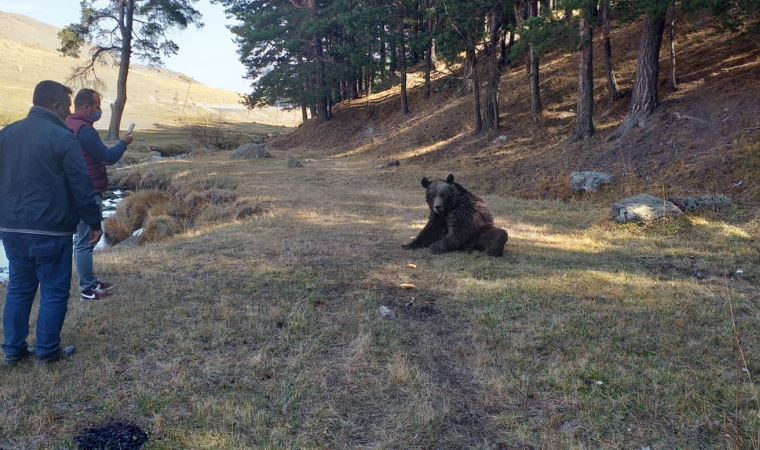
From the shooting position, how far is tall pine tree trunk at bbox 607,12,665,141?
567 inches

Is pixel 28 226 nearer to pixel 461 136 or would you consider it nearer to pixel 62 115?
pixel 62 115

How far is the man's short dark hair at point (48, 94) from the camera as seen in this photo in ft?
14.6

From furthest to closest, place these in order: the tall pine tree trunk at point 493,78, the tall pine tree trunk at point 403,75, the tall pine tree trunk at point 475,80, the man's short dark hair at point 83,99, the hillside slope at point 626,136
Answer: the tall pine tree trunk at point 403,75
the tall pine tree trunk at point 475,80
the tall pine tree trunk at point 493,78
the hillside slope at point 626,136
the man's short dark hair at point 83,99

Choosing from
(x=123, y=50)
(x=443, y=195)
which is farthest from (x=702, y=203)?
(x=123, y=50)

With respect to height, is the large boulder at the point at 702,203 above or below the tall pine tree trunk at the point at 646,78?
below

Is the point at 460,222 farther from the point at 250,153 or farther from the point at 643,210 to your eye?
the point at 250,153

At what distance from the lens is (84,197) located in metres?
4.46

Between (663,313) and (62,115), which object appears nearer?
Answer: (62,115)

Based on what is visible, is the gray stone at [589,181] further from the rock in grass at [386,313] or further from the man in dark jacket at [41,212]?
the man in dark jacket at [41,212]

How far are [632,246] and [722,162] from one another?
15.9 feet

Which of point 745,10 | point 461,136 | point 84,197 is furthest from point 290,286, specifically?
point 461,136

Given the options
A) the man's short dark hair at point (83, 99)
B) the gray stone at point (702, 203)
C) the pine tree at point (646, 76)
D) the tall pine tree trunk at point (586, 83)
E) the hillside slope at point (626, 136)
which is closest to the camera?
the man's short dark hair at point (83, 99)

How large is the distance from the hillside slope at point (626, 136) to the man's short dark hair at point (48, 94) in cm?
1158

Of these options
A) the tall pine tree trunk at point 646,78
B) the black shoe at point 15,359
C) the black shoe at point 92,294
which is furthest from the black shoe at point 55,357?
the tall pine tree trunk at point 646,78
